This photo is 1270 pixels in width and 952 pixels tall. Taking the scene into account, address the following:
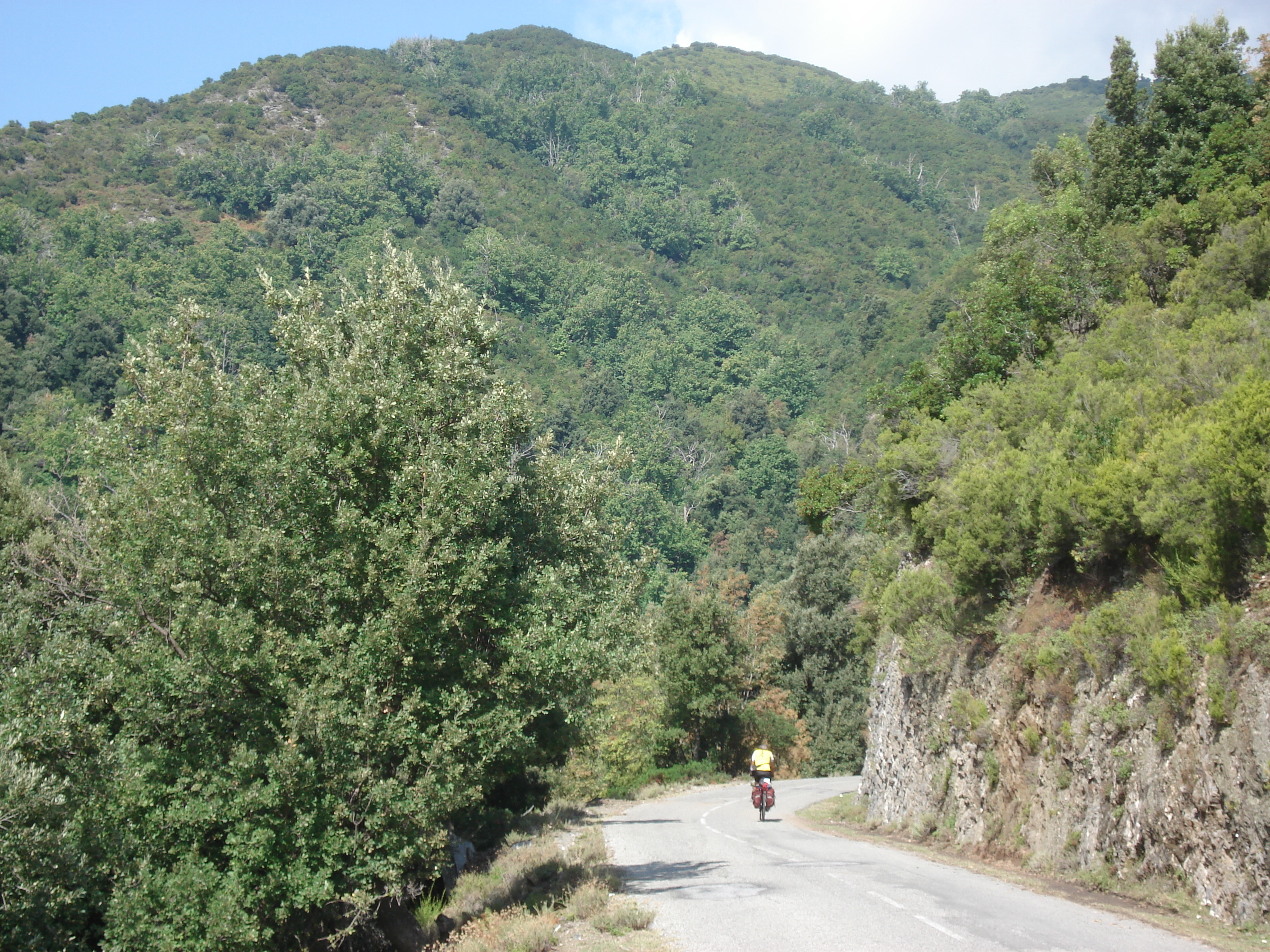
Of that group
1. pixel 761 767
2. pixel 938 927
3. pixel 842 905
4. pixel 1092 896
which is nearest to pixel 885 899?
pixel 842 905

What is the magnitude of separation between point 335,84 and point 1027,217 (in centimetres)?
17508

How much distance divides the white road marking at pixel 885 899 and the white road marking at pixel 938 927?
1.89ft

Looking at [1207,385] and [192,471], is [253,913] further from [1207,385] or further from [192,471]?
[1207,385]

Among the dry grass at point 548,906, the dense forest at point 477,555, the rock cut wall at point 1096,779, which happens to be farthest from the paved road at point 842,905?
the dense forest at point 477,555

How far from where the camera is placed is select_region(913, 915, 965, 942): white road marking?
328 inches

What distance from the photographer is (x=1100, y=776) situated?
11680 millimetres

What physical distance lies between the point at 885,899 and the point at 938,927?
1.58m

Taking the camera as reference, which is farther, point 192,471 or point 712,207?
point 712,207

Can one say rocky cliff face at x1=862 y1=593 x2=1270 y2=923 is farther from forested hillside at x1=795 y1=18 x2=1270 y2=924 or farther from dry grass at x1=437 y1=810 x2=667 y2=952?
dry grass at x1=437 y1=810 x2=667 y2=952

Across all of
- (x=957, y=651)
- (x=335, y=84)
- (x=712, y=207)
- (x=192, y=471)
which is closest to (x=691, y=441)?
(x=712, y=207)

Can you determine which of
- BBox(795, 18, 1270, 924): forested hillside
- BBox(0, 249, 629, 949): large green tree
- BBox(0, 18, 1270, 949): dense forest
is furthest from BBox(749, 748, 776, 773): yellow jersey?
BBox(0, 249, 629, 949): large green tree

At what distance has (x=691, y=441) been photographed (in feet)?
375

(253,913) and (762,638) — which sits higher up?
(253,913)

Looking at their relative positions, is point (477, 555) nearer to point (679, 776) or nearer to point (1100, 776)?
point (1100, 776)
